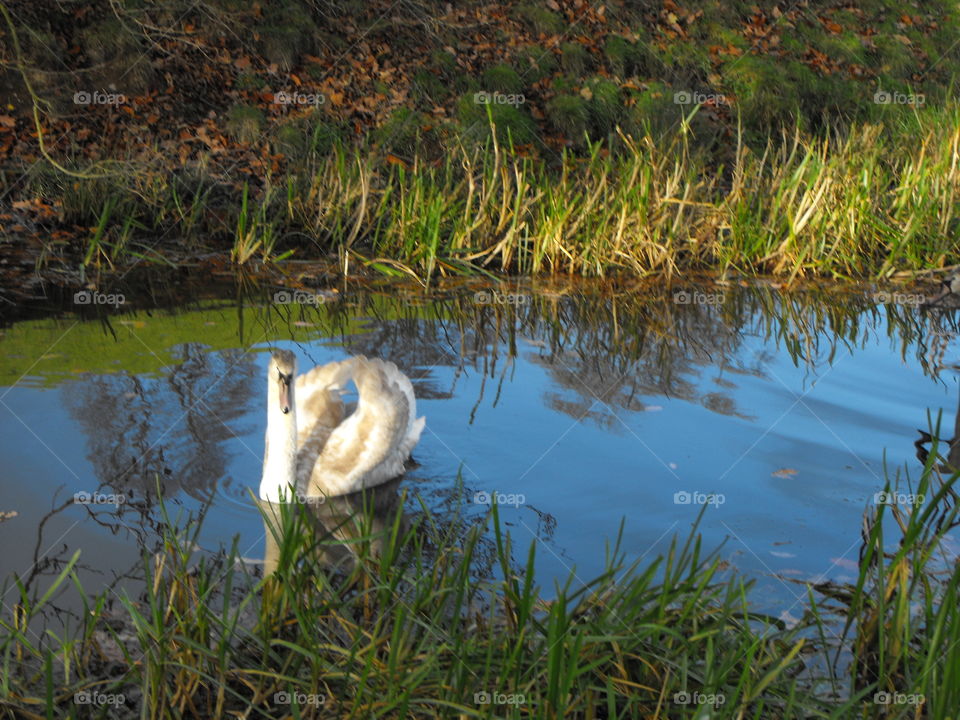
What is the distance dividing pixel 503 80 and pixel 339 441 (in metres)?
11.2

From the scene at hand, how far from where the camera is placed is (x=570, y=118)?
1556 centimetres

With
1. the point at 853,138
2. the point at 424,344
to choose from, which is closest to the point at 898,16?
the point at 853,138

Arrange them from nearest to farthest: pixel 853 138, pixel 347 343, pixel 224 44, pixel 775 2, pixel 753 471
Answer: pixel 753 471 → pixel 347 343 → pixel 853 138 → pixel 224 44 → pixel 775 2

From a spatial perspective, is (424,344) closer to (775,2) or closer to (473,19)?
(473,19)

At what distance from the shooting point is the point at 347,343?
8.50 metres

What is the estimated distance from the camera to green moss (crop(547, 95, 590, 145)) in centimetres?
1552

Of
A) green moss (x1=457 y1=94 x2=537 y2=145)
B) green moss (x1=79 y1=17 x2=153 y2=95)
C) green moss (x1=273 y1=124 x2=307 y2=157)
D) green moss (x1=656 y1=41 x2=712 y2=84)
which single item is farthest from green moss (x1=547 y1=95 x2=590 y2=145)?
green moss (x1=79 y1=17 x2=153 y2=95)

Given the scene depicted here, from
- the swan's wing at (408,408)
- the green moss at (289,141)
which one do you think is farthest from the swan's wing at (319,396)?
the green moss at (289,141)

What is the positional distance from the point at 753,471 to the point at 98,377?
4.17 metres

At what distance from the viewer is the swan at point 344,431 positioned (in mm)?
5680

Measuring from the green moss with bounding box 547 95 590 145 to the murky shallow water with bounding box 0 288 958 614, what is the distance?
5.90 meters

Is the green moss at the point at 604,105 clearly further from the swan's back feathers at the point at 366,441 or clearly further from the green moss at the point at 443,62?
the swan's back feathers at the point at 366,441

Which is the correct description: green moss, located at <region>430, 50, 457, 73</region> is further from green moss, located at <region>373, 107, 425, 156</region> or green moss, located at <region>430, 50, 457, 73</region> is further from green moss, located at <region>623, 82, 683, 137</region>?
green moss, located at <region>623, 82, 683, 137</region>

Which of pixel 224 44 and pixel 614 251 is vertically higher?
pixel 224 44
